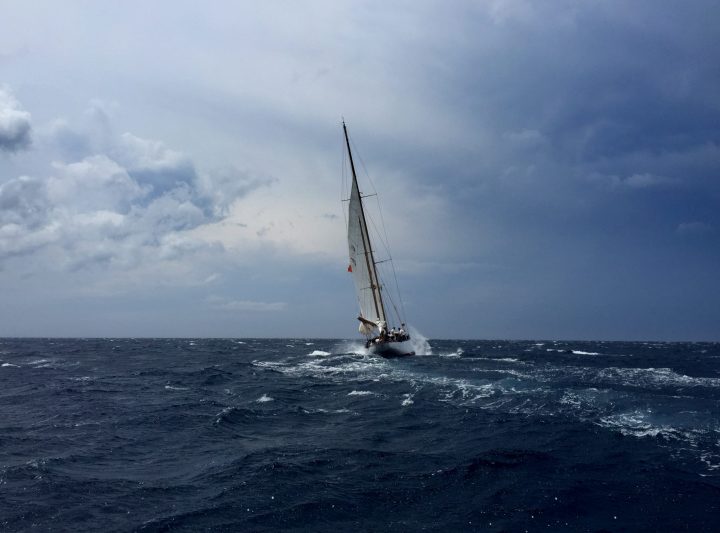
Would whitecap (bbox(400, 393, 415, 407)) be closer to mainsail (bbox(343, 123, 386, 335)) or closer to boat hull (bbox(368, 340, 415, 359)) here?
boat hull (bbox(368, 340, 415, 359))

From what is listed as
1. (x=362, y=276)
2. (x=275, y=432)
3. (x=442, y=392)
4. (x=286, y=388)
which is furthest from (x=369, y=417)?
(x=362, y=276)

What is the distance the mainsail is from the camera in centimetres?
6350

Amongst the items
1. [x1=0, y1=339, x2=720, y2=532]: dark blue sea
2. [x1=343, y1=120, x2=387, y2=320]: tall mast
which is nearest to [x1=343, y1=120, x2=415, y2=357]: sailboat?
[x1=343, y1=120, x2=387, y2=320]: tall mast

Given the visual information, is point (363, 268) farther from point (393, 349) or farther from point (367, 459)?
point (367, 459)

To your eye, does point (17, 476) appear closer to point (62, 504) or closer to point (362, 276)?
point (62, 504)

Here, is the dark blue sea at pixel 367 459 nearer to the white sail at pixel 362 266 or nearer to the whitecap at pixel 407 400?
the whitecap at pixel 407 400

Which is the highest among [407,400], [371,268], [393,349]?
[371,268]

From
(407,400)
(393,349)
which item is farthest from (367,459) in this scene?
(393,349)

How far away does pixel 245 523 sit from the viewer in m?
12.0

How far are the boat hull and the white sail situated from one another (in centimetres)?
614

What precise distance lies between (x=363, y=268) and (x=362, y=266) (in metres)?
0.31

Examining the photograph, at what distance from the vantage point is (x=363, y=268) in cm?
6425

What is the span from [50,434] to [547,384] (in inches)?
1213

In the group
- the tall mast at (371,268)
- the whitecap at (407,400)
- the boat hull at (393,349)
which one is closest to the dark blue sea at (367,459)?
the whitecap at (407,400)
